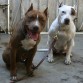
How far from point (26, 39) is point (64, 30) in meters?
0.91

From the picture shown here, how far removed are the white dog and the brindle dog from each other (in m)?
0.69

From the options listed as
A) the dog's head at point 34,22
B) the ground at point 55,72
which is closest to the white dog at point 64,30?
the ground at point 55,72

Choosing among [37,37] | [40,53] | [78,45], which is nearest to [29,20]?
[37,37]

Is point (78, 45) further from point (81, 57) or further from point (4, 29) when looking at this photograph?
→ point (4, 29)

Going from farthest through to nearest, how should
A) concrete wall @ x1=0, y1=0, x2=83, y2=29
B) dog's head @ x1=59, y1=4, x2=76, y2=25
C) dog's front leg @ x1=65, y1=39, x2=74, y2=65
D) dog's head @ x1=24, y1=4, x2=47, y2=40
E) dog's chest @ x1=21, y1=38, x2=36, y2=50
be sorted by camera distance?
1. concrete wall @ x1=0, y1=0, x2=83, y2=29
2. dog's front leg @ x1=65, y1=39, x2=74, y2=65
3. dog's head @ x1=59, y1=4, x2=76, y2=25
4. dog's chest @ x1=21, y1=38, x2=36, y2=50
5. dog's head @ x1=24, y1=4, x2=47, y2=40

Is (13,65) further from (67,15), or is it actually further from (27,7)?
(27,7)

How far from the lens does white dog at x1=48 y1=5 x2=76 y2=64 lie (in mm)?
4051

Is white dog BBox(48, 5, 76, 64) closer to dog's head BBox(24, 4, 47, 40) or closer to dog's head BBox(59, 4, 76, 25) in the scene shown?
dog's head BBox(59, 4, 76, 25)

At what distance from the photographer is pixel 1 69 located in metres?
3.81

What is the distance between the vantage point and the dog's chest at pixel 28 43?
136 inches

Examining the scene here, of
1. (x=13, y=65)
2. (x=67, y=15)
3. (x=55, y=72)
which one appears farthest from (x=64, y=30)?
(x=13, y=65)

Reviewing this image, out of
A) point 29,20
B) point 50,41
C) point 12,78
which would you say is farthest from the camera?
point 50,41

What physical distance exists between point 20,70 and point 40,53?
977 mm

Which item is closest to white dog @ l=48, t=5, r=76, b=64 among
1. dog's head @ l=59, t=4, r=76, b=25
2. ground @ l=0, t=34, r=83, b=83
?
dog's head @ l=59, t=4, r=76, b=25
